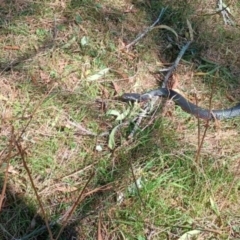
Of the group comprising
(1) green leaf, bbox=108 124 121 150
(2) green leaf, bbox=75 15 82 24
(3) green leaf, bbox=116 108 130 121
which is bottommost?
(1) green leaf, bbox=108 124 121 150

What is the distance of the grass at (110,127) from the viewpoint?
2562 mm

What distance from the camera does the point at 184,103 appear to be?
3.25 meters

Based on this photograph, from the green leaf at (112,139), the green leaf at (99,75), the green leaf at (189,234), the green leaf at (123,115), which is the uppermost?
the green leaf at (99,75)

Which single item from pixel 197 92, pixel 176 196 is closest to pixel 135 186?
pixel 176 196

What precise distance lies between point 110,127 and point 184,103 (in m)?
0.51

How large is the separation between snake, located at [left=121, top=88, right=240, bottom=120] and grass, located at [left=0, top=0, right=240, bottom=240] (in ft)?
0.14

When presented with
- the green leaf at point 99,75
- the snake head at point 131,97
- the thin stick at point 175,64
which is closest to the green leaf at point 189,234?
the snake head at point 131,97

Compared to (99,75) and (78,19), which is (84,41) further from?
(99,75)

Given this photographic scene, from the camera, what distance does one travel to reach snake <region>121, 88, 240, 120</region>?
125 inches

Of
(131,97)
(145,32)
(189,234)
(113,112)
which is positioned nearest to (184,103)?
(131,97)

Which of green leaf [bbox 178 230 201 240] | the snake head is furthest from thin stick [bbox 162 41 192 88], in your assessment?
green leaf [bbox 178 230 201 240]

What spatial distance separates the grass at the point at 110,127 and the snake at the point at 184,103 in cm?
4

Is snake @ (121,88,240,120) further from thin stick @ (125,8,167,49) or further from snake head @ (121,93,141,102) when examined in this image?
thin stick @ (125,8,167,49)

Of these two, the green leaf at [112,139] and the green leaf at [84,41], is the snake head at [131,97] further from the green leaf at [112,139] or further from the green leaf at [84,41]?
the green leaf at [84,41]
